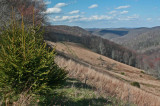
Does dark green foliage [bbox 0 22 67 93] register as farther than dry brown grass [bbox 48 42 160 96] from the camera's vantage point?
No

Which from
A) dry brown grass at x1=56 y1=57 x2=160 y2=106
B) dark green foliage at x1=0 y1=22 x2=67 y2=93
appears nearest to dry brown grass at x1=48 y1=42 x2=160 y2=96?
dry brown grass at x1=56 y1=57 x2=160 y2=106

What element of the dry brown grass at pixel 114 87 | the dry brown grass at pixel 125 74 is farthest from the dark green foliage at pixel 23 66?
the dry brown grass at pixel 114 87

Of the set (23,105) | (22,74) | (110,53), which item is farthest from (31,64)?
(110,53)

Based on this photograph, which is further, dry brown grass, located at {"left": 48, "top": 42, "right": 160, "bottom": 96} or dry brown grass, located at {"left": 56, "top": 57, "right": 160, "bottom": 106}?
dry brown grass, located at {"left": 48, "top": 42, "right": 160, "bottom": 96}

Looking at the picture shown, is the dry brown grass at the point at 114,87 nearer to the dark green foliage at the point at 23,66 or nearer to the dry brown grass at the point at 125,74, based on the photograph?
the dry brown grass at the point at 125,74

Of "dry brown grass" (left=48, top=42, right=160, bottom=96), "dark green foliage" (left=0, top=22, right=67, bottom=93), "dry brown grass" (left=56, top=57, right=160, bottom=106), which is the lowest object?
"dry brown grass" (left=48, top=42, right=160, bottom=96)

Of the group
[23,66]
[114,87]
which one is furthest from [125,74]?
[23,66]

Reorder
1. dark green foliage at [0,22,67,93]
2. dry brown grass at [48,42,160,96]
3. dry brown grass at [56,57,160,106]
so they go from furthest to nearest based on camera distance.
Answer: dry brown grass at [48,42,160,96] < dry brown grass at [56,57,160,106] < dark green foliage at [0,22,67,93]

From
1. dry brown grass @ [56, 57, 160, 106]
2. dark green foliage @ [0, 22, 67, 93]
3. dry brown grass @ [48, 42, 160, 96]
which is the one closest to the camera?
dark green foliage @ [0, 22, 67, 93]

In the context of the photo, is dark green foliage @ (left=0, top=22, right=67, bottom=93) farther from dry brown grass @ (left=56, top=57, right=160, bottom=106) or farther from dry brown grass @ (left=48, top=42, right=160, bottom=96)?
dry brown grass @ (left=56, top=57, right=160, bottom=106)

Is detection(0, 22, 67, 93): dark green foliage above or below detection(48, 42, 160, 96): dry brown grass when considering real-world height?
above

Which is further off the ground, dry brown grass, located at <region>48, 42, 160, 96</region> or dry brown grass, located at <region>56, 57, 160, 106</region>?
dry brown grass, located at <region>56, 57, 160, 106</region>

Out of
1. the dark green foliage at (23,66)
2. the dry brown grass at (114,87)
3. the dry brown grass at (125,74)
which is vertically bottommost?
the dry brown grass at (125,74)

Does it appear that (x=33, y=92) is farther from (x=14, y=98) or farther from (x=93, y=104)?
(x=93, y=104)
